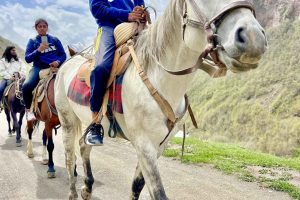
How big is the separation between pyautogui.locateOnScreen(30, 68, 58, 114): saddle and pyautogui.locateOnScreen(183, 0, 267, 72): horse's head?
17.5 feet

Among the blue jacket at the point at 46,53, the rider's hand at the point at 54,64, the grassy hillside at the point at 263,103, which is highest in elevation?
the blue jacket at the point at 46,53

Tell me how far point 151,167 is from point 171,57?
106cm

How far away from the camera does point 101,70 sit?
423cm

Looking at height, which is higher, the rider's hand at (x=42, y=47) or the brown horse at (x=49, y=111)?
the rider's hand at (x=42, y=47)

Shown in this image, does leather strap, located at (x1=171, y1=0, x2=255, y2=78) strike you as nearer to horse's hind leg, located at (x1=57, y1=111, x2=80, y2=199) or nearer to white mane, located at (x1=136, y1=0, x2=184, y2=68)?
white mane, located at (x1=136, y1=0, x2=184, y2=68)

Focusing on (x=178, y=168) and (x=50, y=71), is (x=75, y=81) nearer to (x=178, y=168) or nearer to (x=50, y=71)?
(x=50, y=71)

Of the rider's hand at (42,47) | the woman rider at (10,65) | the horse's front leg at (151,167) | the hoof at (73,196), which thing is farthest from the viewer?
the woman rider at (10,65)

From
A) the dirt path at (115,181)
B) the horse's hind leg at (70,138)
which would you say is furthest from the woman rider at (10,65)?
the horse's hind leg at (70,138)

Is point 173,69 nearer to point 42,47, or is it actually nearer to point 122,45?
point 122,45

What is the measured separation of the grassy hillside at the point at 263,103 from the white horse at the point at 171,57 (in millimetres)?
11220

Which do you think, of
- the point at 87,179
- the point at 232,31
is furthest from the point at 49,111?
the point at 232,31

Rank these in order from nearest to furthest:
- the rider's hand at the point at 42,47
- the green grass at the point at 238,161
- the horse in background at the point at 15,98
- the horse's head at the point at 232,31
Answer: the horse's head at the point at 232,31 < the green grass at the point at 238,161 < the rider's hand at the point at 42,47 < the horse in background at the point at 15,98

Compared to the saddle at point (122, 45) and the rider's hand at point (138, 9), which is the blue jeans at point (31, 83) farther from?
the rider's hand at point (138, 9)

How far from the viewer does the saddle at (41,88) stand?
796cm
